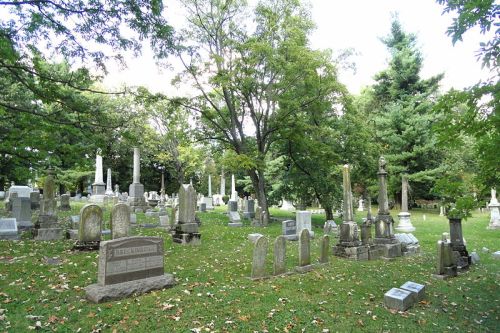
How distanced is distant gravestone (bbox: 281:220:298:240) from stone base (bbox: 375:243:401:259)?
374 centimetres

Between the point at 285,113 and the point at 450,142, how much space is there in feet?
42.0

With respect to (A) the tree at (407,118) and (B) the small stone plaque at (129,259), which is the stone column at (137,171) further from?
(A) the tree at (407,118)

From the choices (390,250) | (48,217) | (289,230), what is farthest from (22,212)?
(390,250)

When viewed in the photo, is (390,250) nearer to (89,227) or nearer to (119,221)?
(119,221)

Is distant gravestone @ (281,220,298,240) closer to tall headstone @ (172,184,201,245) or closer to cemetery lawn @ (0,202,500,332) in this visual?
tall headstone @ (172,184,201,245)

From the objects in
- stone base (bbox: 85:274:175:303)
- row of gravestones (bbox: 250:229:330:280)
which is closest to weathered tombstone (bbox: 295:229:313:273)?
row of gravestones (bbox: 250:229:330:280)

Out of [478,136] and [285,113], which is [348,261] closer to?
[478,136]

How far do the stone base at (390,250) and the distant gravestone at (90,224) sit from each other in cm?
920

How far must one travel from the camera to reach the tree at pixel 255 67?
685 inches

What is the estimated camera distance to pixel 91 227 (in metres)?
9.65

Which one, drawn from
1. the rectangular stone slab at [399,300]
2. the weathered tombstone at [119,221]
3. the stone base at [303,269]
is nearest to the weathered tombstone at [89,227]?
the weathered tombstone at [119,221]

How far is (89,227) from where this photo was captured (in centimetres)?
961

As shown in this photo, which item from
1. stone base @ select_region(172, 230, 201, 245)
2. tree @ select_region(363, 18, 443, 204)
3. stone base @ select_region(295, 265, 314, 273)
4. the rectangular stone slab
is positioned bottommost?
the rectangular stone slab

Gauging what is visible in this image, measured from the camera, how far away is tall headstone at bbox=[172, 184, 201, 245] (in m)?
11.7
